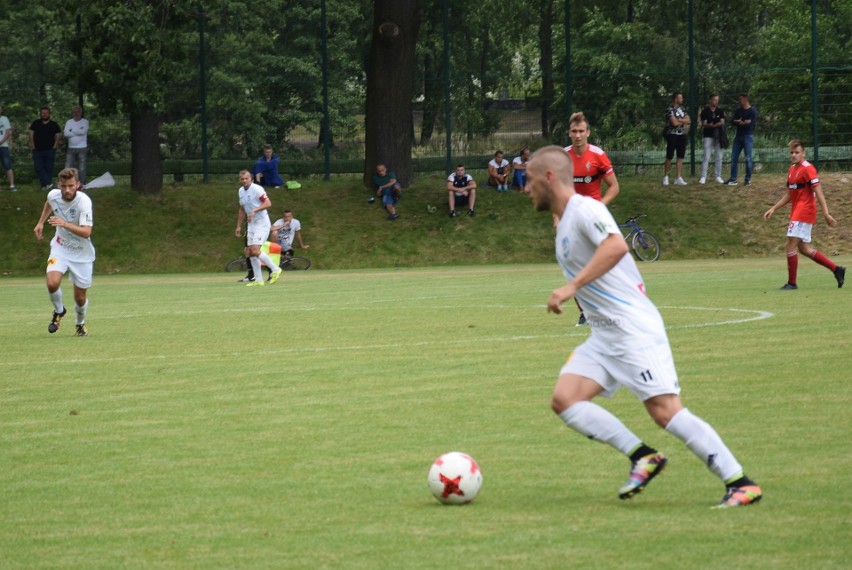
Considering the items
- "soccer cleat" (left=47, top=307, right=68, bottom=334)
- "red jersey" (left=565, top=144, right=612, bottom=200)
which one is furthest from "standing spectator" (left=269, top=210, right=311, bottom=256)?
"red jersey" (left=565, top=144, right=612, bottom=200)

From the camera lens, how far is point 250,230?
25391mm

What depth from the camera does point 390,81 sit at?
3656cm

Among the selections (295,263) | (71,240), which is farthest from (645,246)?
(71,240)

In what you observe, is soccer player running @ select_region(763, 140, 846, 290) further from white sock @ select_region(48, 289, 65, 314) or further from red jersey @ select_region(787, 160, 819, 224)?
white sock @ select_region(48, 289, 65, 314)

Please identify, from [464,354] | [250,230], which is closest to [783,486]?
[464,354]

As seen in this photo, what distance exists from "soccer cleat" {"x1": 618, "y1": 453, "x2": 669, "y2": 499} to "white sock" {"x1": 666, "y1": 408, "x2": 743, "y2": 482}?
23 centimetres

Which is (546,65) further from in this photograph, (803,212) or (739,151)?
(803,212)

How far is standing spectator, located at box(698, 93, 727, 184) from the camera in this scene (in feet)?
116

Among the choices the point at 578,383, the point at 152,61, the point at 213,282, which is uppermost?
the point at 152,61

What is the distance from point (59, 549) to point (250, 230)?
19.1 meters

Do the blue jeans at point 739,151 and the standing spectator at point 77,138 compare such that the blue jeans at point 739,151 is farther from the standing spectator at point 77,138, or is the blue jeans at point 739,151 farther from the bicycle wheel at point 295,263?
the standing spectator at point 77,138

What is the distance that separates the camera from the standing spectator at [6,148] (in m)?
34.4

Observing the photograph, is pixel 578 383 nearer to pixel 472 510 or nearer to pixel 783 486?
pixel 472 510

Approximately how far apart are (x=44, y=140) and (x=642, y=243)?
51.8ft
